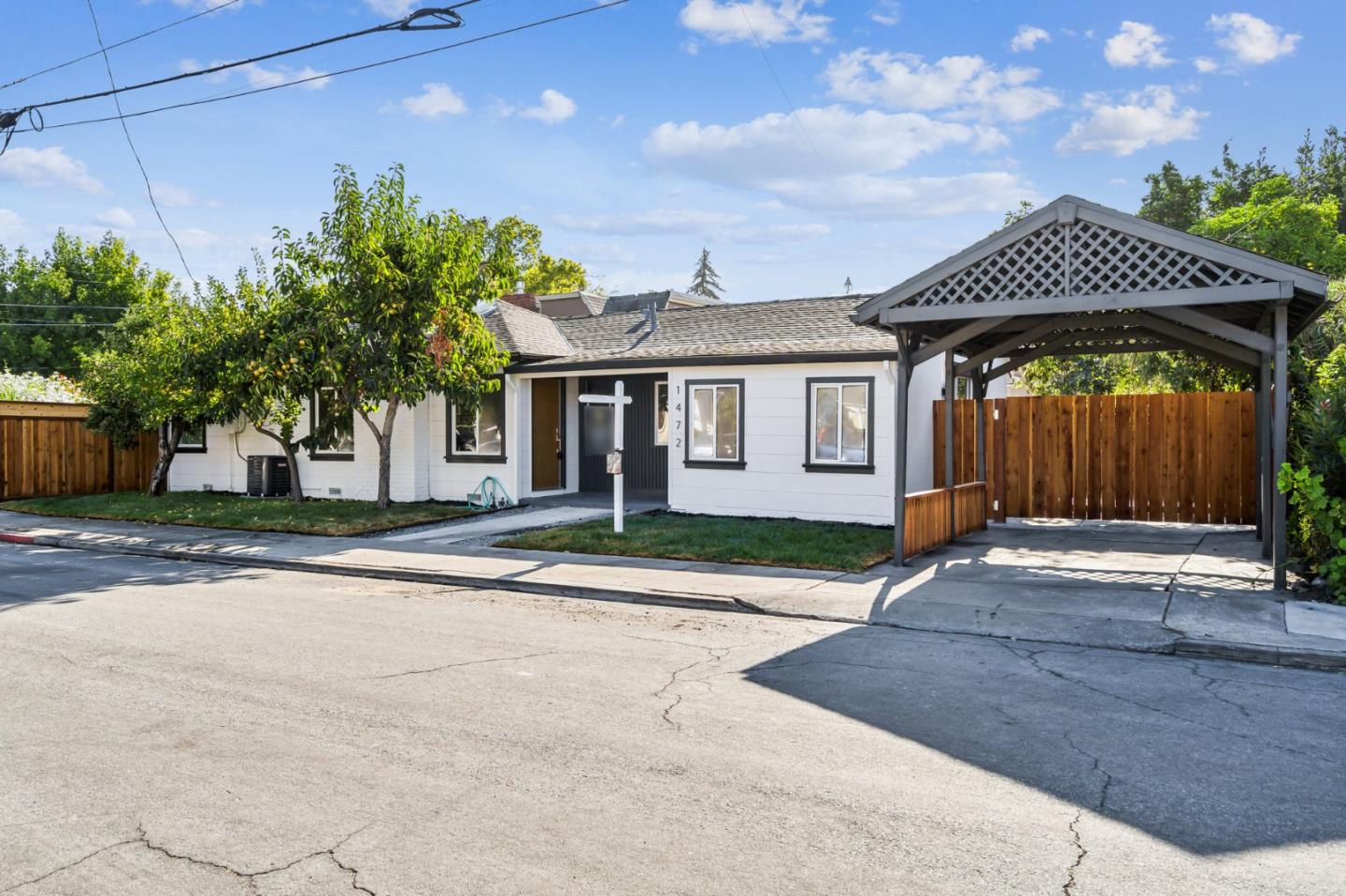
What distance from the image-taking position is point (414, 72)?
47.1 feet

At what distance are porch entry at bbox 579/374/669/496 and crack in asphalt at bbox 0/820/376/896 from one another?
52.2 ft

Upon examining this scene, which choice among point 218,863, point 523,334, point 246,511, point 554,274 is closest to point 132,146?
point 246,511

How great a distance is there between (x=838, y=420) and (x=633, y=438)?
6092 millimetres

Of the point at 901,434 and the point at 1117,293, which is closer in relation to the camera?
the point at 1117,293

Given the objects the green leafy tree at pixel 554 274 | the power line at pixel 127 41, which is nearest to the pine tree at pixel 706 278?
the green leafy tree at pixel 554 274

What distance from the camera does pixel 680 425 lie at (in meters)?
16.9

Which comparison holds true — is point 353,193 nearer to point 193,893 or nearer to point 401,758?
point 401,758

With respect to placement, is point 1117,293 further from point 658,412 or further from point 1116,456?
point 658,412

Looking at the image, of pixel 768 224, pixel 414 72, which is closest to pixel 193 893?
pixel 414 72

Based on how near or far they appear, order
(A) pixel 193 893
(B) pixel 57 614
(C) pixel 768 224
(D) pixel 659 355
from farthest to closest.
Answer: (C) pixel 768 224 → (D) pixel 659 355 → (B) pixel 57 614 → (A) pixel 193 893

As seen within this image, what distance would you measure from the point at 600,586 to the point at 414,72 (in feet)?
29.4

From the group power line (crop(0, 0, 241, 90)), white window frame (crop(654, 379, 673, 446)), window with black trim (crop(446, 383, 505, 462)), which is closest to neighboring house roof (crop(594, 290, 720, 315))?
white window frame (crop(654, 379, 673, 446))

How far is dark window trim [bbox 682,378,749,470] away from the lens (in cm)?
1622

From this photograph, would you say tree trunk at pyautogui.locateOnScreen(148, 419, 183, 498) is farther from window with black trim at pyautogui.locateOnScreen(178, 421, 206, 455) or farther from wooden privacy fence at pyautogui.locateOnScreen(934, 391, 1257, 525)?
wooden privacy fence at pyautogui.locateOnScreen(934, 391, 1257, 525)
